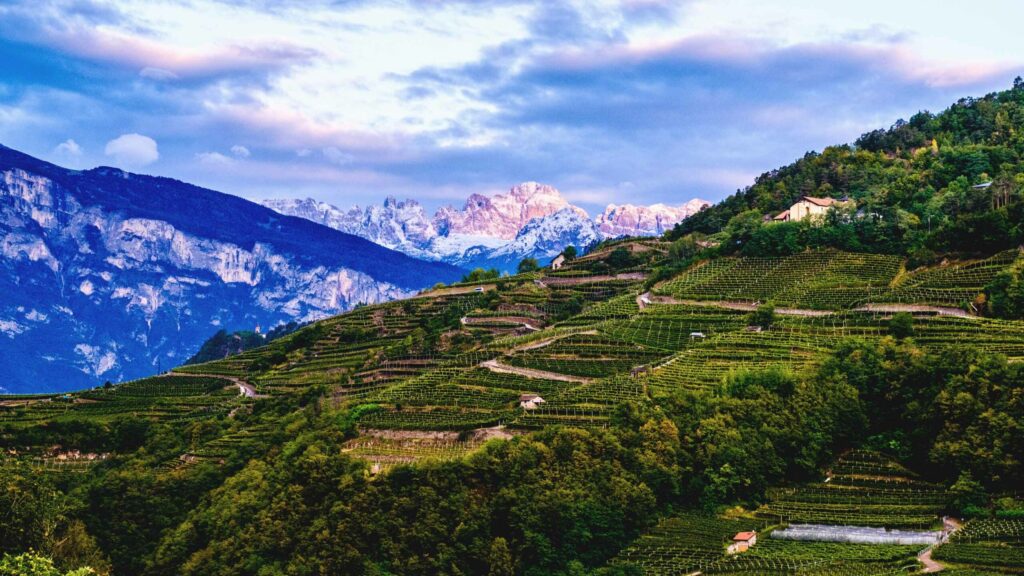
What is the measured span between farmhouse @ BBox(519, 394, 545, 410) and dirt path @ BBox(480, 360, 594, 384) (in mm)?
3916

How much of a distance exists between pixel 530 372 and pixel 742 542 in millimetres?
27441

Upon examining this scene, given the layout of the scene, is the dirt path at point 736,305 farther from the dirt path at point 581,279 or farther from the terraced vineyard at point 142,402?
the terraced vineyard at point 142,402

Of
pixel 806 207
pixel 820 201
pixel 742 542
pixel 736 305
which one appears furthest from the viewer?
pixel 820 201

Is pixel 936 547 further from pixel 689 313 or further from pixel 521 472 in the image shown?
pixel 689 313

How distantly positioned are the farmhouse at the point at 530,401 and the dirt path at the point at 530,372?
12.8 feet

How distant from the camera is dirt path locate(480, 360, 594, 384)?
210ft

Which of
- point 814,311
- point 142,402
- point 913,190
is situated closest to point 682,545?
point 814,311

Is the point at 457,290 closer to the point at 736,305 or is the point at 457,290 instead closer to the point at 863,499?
the point at 736,305

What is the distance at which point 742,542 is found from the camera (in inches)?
1602

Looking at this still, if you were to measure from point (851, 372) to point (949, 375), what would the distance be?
519 centimetres

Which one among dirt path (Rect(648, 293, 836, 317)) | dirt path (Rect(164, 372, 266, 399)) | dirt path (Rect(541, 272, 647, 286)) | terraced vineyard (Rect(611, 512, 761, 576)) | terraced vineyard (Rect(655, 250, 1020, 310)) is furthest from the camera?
dirt path (Rect(541, 272, 647, 286))

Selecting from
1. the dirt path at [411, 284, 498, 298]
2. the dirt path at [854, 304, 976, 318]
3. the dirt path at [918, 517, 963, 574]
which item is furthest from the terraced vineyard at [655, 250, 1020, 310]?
the dirt path at [411, 284, 498, 298]

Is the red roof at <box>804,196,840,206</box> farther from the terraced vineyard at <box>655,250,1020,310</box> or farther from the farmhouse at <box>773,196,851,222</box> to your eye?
the terraced vineyard at <box>655,250,1020,310</box>

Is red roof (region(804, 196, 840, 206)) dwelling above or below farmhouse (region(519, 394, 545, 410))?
above
